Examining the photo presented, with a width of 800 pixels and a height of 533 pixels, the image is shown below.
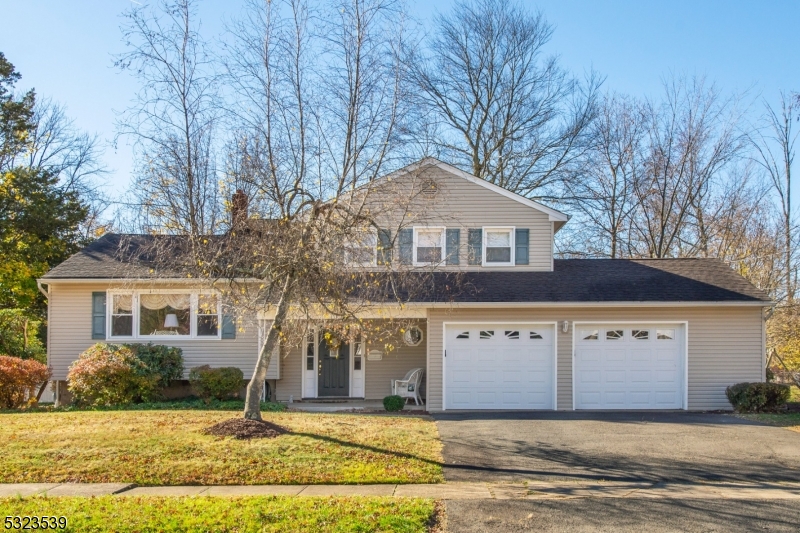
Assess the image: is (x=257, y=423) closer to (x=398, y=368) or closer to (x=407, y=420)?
(x=407, y=420)

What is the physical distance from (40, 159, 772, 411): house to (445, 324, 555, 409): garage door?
0.02m

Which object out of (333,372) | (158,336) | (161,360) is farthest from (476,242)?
(158,336)

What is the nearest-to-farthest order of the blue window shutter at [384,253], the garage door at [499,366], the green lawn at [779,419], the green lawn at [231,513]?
1. the green lawn at [231,513]
2. the blue window shutter at [384,253]
3. the green lawn at [779,419]
4. the garage door at [499,366]

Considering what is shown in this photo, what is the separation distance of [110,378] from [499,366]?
9.41 m

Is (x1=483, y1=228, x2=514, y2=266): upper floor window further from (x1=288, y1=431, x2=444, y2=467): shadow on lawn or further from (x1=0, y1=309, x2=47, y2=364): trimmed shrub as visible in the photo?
(x1=0, y1=309, x2=47, y2=364): trimmed shrub

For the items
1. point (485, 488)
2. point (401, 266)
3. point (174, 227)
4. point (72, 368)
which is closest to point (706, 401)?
point (401, 266)

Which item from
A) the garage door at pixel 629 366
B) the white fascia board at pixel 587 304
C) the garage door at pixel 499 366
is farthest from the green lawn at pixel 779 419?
the garage door at pixel 499 366

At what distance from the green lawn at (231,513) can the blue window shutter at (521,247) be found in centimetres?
1150

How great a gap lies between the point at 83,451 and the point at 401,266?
601 cm

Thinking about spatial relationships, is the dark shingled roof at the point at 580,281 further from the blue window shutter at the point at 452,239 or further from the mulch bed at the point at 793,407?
the mulch bed at the point at 793,407

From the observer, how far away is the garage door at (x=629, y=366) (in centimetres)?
1702

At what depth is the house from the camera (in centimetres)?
1695

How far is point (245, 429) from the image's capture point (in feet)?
37.8

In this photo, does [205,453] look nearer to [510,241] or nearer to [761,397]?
[510,241]
